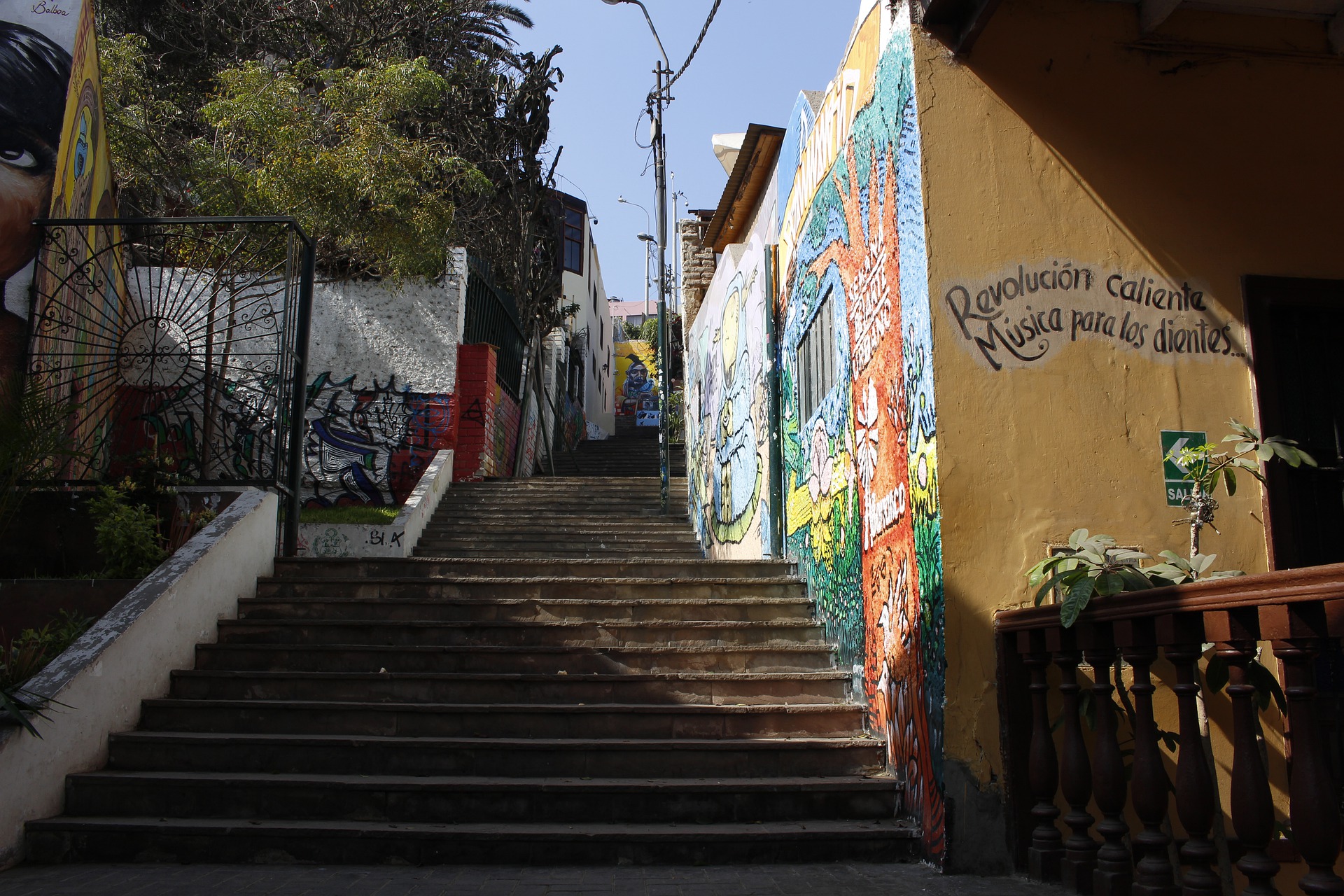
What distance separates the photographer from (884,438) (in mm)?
4660

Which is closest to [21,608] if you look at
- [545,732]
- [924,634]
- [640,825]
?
[545,732]

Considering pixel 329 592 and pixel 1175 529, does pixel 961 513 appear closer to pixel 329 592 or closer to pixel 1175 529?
pixel 1175 529

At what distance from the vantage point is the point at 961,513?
13.1 ft

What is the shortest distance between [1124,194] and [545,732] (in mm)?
3815

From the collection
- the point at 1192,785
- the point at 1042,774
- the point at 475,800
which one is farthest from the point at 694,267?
the point at 1192,785

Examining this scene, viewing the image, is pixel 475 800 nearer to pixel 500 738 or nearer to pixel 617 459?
pixel 500 738

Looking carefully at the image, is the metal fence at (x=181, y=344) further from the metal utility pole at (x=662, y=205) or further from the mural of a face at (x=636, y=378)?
the mural of a face at (x=636, y=378)

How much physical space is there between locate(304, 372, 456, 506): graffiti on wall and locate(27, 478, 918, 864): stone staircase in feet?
16.7

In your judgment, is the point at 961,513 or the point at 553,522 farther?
the point at 553,522

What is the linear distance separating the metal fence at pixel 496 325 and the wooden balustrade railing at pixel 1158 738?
9.68m

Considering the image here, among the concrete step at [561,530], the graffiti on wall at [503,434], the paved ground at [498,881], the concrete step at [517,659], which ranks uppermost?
the graffiti on wall at [503,434]

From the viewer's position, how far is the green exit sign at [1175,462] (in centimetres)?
418

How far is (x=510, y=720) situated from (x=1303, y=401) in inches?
164

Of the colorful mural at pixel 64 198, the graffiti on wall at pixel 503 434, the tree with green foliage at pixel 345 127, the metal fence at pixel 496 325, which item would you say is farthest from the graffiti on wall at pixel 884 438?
the graffiti on wall at pixel 503 434
